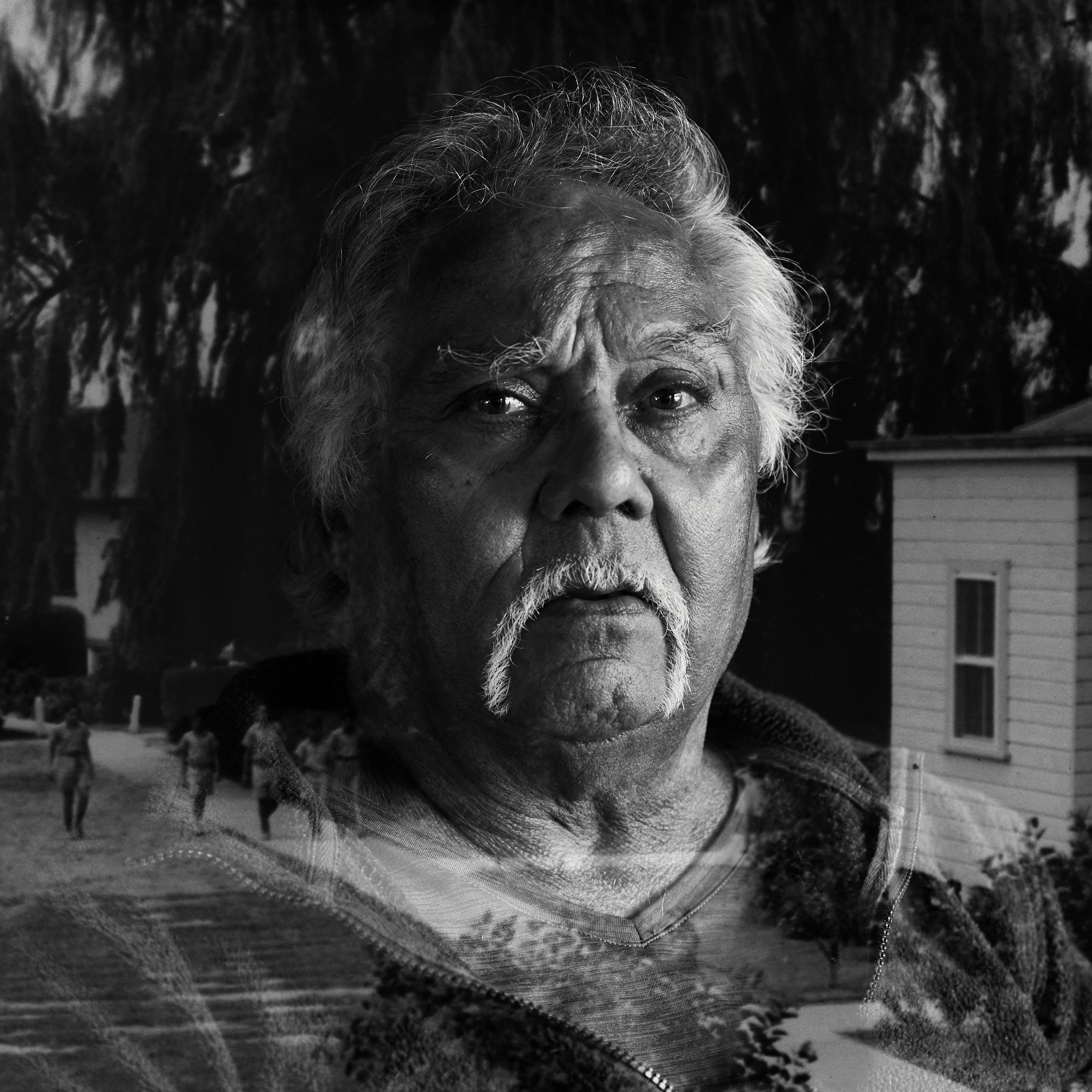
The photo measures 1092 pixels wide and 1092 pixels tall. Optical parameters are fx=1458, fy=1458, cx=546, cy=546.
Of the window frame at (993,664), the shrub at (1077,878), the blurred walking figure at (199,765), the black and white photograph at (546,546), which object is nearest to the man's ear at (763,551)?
the black and white photograph at (546,546)

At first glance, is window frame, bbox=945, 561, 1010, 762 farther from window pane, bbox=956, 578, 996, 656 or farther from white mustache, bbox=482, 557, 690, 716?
white mustache, bbox=482, 557, 690, 716

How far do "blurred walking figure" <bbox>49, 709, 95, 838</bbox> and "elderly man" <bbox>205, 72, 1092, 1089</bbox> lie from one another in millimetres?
259

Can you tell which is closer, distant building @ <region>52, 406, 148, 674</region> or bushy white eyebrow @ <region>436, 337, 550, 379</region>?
bushy white eyebrow @ <region>436, 337, 550, 379</region>

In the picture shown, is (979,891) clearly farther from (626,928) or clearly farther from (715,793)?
(626,928)

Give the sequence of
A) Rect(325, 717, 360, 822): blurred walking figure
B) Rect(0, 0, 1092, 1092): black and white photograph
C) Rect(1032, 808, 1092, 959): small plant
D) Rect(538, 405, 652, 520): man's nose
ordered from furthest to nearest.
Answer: Rect(1032, 808, 1092, 959): small plant, Rect(325, 717, 360, 822): blurred walking figure, Rect(0, 0, 1092, 1092): black and white photograph, Rect(538, 405, 652, 520): man's nose

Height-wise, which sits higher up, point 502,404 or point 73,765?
point 502,404

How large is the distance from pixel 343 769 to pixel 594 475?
617 mm

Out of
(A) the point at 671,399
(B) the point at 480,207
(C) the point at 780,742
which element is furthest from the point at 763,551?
(B) the point at 480,207

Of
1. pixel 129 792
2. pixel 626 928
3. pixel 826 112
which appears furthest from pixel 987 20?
pixel 129 792

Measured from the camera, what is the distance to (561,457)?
1.96m

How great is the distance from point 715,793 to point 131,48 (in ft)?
4.80

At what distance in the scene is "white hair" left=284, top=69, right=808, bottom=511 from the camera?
83.1 inches

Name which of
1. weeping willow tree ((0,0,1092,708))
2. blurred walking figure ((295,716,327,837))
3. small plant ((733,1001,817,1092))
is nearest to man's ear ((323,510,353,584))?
weeping willow tree ((0,0,1092,708))

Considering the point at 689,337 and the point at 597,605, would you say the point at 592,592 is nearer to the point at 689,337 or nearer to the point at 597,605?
the point at 597,605
